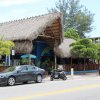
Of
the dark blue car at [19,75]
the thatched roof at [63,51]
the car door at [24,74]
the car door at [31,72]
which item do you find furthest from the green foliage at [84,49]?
the car door at [24,74]

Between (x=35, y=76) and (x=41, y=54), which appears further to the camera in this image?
(x=41, y=54)

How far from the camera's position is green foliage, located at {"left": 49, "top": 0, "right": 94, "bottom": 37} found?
249 feet

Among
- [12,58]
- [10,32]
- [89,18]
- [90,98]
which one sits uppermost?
[89,18]

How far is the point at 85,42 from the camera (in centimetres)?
4028

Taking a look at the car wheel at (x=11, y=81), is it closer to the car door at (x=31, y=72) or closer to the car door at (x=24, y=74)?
the car door at (x=24, y=74)

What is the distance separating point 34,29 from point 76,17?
4258cm

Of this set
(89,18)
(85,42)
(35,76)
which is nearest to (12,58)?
(85,42)

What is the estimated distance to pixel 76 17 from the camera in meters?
76.2

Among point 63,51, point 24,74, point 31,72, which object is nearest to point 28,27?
point 63,51

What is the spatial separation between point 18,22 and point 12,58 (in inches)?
161

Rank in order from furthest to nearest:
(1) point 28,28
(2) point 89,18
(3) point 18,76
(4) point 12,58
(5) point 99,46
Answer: (2) point 89,18 < (5) point 99,46 < (4) point 12,58 < (1) point 28,28 < (3) point 18,76

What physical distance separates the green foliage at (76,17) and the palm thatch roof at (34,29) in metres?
36.3

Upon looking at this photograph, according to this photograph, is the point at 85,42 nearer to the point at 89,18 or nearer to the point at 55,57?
the point at 55,57

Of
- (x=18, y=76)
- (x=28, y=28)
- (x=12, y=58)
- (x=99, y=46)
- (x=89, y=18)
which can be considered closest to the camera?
(x=18, y=76)
